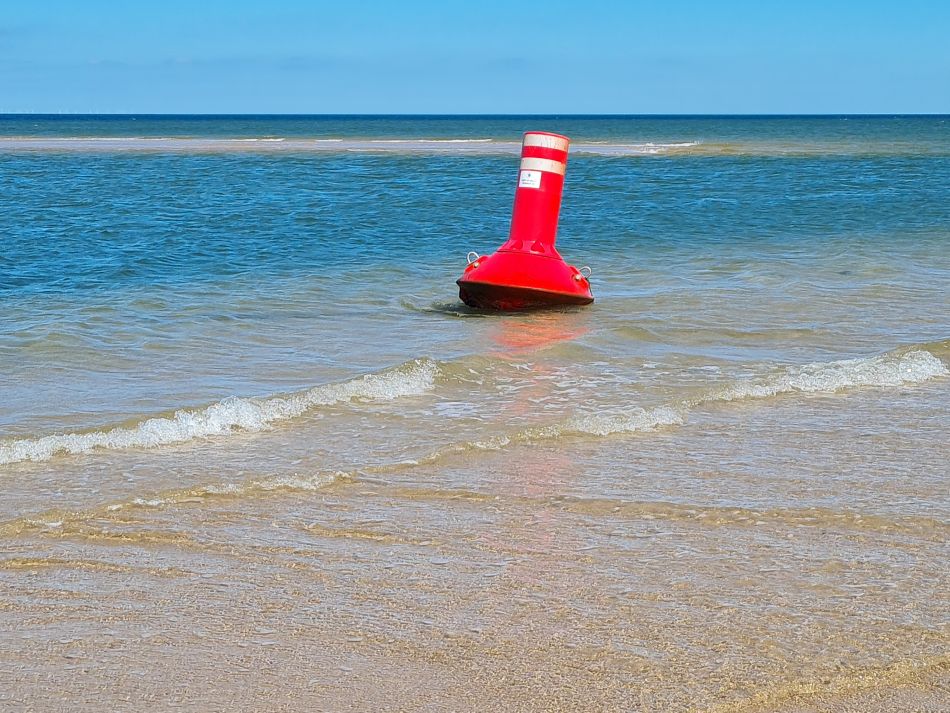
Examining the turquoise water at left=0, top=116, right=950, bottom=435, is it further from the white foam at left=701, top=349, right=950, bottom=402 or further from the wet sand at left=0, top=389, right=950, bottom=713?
the wet sand at left=0, top=389, right=950, bottom=713

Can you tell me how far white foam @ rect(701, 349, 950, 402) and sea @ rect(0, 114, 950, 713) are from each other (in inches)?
1.4

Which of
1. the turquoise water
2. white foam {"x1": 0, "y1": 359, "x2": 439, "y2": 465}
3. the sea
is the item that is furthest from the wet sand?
the turquoise water

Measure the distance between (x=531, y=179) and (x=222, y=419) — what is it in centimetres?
484

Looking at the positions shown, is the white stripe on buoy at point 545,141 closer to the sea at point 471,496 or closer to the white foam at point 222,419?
the sea at point 471,496

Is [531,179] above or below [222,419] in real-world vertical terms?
above

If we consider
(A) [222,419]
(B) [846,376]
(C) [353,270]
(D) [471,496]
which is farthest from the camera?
(C) [353,270]

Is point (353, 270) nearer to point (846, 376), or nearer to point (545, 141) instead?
point (545, 141)

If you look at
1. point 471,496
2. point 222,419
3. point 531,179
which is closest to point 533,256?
point 531,179

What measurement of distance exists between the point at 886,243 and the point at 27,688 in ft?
51.6

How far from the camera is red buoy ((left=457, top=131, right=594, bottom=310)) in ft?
33.7

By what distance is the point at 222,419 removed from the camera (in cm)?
633

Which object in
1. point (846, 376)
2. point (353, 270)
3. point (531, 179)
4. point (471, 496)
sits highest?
point (531, 179)

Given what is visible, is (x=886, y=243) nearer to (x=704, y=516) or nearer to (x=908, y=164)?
(x=704, y=516)

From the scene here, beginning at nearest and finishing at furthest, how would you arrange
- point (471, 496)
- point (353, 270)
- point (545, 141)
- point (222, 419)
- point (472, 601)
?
point (472, 601) → point (471, 496) → point (222, 419) → point (545, 141) → point (353, 270)
